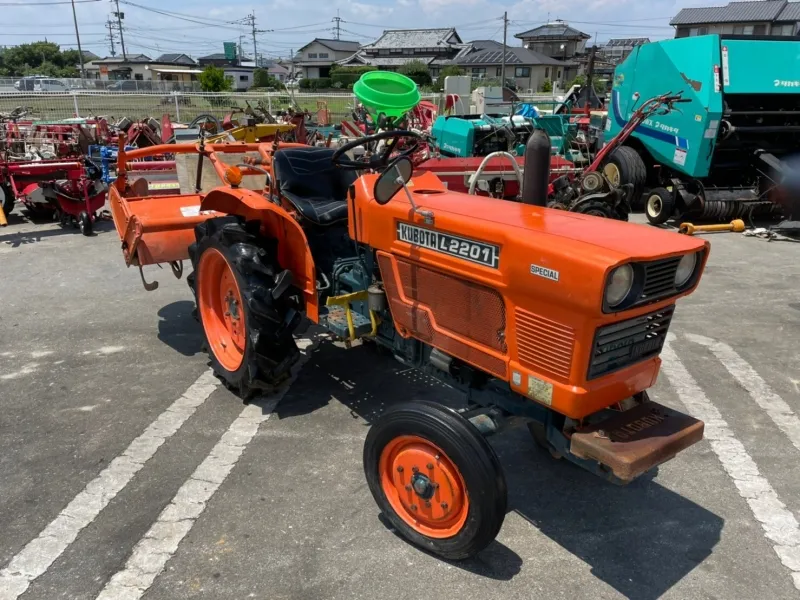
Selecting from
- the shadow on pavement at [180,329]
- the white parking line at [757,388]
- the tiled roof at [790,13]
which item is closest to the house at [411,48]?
the tiled roof at [790,13]

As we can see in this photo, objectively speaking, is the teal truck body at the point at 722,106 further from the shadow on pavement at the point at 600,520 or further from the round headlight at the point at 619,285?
the round headlight at the point at 619,285

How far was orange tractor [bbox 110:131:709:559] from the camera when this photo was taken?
2.06 m

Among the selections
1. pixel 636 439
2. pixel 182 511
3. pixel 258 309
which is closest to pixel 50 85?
pixel 258 309

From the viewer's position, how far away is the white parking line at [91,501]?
90.2 inches

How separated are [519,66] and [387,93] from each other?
170ft

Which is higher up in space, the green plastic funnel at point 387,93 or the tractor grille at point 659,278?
the green plastic funnel at point 387,93

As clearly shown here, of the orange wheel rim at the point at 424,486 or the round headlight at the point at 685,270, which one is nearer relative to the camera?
the round headlight at the point at 685,270

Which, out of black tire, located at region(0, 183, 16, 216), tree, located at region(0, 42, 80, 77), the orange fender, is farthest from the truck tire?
tree, located at region(0, 42, 80, 77)

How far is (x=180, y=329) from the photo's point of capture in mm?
4602

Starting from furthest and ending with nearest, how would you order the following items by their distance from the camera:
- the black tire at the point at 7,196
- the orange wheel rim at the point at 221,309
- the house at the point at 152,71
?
the house at the point at 152,71, the black tire at the point at 7,196, the orange wheel rim at the point at 221,309

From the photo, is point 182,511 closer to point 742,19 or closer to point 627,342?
point 627,342

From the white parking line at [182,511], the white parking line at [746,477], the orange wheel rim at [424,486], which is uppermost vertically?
the orange wheel rim at [424,486]

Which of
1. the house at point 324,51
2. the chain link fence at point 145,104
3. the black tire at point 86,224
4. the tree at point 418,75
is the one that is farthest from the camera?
the house at point 324,51

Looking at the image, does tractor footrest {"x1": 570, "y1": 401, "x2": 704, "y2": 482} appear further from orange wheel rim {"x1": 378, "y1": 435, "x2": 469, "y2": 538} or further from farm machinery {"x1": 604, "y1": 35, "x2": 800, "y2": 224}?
farm machinery {"x1": 604, "y1": 35, "x2": 800, "y2": 224}
